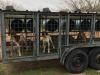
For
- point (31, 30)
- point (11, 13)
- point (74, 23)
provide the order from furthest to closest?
point (74, 23) → point (31, 30) → point (11, 13)

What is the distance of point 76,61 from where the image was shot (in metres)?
7.80

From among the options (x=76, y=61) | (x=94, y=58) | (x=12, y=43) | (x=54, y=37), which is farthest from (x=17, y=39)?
(x=94, y=58)

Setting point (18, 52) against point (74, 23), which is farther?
point (74, 23)

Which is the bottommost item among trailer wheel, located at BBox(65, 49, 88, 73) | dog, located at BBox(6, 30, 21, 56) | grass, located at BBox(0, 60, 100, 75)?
grass, located at BBox(0, 60, 100, 75)

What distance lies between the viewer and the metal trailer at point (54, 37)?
23.1 ft

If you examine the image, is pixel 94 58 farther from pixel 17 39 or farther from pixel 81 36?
pixel 17 39

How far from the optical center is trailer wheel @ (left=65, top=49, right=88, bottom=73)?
7622 mm

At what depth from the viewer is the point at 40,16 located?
7.28 meters

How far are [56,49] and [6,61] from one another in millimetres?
1725

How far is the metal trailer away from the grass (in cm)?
41

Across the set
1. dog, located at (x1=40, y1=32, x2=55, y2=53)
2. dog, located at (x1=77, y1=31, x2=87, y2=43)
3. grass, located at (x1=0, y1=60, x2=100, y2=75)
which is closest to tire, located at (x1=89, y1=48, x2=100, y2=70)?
grass, located at (x1=0, y1=60, x2=100, y2=75)

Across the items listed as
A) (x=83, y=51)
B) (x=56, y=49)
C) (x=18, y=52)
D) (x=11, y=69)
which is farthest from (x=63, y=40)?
(x=11, y=69)

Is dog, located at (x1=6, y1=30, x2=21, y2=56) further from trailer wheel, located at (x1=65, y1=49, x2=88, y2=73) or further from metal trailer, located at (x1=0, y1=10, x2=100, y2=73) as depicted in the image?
trailer wheel, located at (x1=65, y1=49, x2=88, y2=73)

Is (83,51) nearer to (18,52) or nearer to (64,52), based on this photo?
(64,52)
